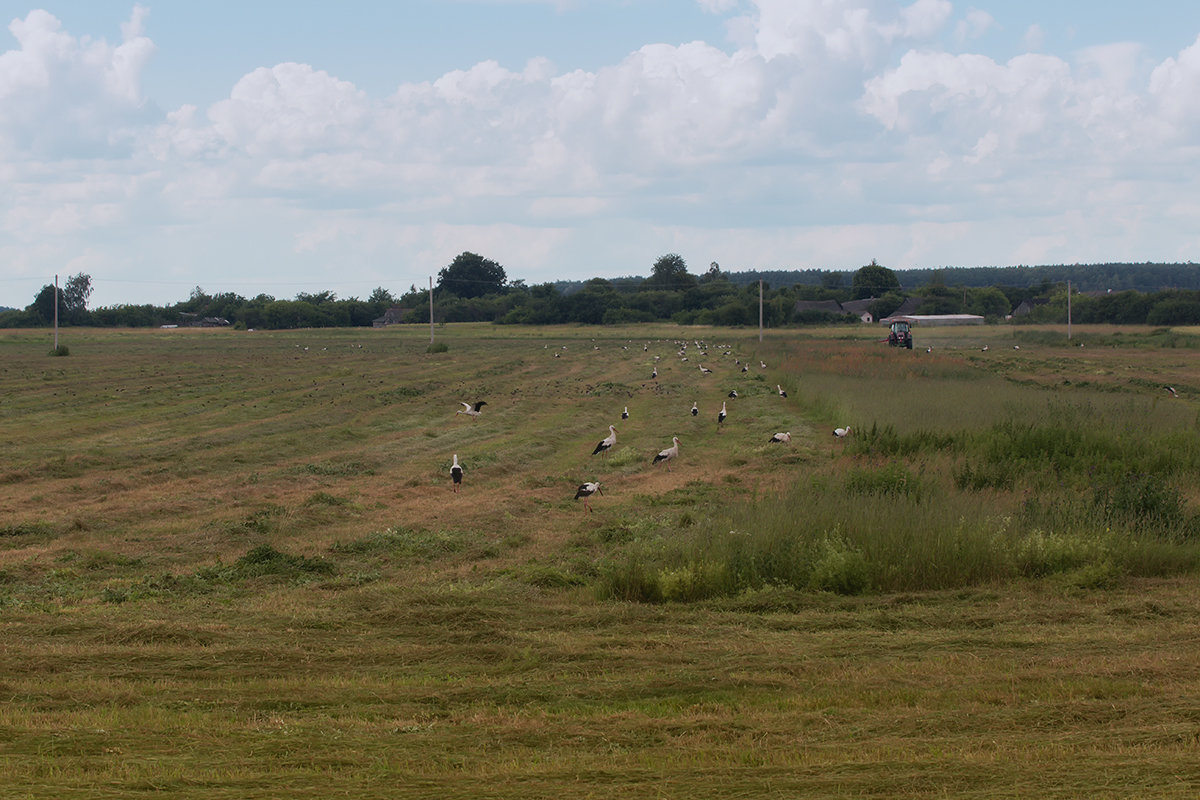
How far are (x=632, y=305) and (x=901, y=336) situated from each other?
65.4 meters

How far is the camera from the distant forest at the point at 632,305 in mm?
106188

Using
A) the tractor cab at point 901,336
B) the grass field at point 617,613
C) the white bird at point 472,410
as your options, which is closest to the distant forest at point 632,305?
the tractor cab at point 901,336

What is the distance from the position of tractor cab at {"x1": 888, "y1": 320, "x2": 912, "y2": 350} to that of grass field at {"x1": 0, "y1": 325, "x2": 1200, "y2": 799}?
40.9m

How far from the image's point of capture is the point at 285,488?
660 inches

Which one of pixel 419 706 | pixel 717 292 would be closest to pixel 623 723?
pixel 419 706

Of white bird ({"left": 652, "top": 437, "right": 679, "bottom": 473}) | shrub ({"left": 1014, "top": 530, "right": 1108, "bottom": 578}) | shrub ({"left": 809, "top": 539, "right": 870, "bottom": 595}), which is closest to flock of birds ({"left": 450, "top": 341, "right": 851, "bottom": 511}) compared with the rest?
white bird ({"left": 652, "top": 437, "right": 679, "bottom": 473})

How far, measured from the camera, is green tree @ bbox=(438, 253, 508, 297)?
14838 centimetres

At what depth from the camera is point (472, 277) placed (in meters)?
150

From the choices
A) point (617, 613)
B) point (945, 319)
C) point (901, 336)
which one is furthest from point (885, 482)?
point (945, 319)

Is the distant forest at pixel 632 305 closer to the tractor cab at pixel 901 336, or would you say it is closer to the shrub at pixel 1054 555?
the tractor cab at pixel 901 336

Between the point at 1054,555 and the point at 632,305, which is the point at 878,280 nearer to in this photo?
the point at 632,305

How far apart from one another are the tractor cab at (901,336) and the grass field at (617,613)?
4088 cm

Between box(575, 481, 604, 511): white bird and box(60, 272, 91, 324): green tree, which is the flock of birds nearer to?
box(575, 481, 604, 511): white bird

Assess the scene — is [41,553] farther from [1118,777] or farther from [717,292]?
[717,292]
